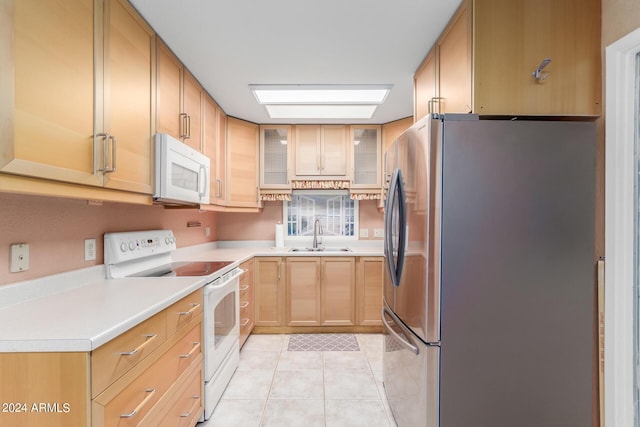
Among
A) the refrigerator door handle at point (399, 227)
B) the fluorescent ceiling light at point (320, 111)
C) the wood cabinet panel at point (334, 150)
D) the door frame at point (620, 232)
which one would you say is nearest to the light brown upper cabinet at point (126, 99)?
the fluorescent ceiling light at point (320, 111)

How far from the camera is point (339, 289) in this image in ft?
9.85

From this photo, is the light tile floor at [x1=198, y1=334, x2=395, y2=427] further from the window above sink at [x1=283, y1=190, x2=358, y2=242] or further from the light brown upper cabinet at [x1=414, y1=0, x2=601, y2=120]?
the light brown upper cabinet at [x1=414, y1=0, x2=601, y2=120]

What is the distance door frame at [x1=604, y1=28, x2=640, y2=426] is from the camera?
4.14 feet

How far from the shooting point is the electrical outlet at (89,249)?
1529mm

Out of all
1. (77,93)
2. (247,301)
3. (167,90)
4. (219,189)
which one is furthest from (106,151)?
(247,301)

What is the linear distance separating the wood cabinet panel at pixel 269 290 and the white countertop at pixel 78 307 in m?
1.33

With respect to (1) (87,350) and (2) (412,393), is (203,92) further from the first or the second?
(2) (412,393)

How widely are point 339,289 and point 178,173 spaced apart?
6.29ft

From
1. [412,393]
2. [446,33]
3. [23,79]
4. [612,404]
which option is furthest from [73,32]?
[612,404]

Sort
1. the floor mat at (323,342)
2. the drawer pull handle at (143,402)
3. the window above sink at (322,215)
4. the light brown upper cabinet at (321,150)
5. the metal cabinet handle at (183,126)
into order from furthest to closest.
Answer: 1. the window above sink at (322,215)
2. the light brown upper cabinet at (321,150)
3. the floor mat at (323,342)
4. the metal cabinet handle at (183,126)
5. the drawer pull handle at (143,402)

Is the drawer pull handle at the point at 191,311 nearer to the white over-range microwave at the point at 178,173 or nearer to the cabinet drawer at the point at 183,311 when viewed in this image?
the cabinet drawer at the point at 183,311

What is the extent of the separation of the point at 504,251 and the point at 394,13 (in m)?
1.30

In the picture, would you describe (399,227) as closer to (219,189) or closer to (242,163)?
(219,189)

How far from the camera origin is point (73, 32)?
1.09m
